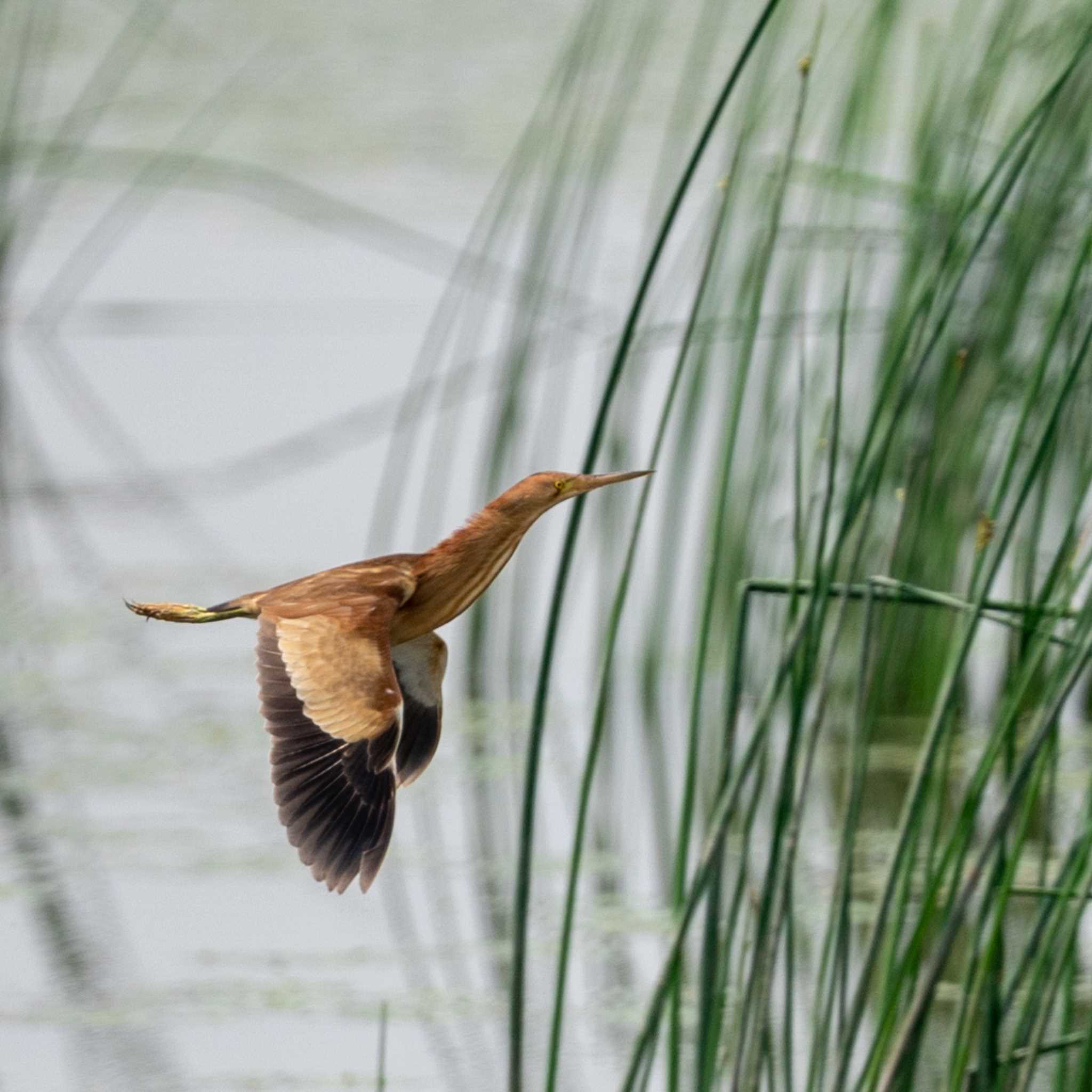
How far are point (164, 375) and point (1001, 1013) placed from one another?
12.2ft

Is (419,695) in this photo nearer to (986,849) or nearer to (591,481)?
(591,481)

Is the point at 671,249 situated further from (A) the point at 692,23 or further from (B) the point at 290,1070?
(A) the point at 692,23

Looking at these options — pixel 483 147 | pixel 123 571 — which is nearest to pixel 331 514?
pixel 123 571

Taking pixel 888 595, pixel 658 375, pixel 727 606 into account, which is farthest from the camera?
pixel 658 375

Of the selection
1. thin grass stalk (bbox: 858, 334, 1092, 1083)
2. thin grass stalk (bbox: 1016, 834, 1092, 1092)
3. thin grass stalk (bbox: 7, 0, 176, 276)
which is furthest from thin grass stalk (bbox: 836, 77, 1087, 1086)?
thin grass stalk (bbox: 7, 0, 176, 276)

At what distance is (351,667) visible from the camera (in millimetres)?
1174

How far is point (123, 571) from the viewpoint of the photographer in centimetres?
379

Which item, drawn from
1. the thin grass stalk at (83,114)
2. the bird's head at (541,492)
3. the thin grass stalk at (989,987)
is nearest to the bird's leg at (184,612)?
the bird's head at (541,492)

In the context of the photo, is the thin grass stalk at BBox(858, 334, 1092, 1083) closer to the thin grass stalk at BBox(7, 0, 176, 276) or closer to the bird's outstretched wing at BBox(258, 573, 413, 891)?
the bird's outstretched wing at BBox(258, 573, 413, 891)

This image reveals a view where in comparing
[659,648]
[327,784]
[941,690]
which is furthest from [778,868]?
[659,648]

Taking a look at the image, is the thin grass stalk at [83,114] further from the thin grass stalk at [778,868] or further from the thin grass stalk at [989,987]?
the thin grass stalk at [989,987]

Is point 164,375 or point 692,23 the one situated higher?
point 692,23

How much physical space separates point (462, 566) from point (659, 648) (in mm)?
1852

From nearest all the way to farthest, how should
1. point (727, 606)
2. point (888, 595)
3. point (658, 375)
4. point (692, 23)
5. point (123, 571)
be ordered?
point (888, 595) → point (727, 606) → point (123, 571) → point (658, 375) → point (692, 23)
